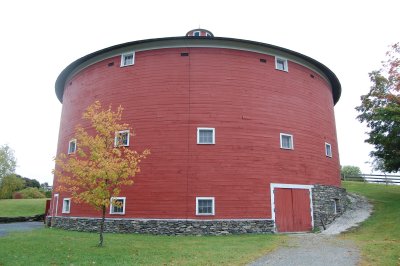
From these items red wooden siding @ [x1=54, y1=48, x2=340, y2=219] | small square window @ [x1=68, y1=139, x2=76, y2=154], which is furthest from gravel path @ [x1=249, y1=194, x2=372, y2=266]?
small square window @ [x1=68, y1=139, x2=76, y2=154]

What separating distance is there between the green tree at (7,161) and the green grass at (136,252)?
41449 mm

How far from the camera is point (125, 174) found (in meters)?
13.0

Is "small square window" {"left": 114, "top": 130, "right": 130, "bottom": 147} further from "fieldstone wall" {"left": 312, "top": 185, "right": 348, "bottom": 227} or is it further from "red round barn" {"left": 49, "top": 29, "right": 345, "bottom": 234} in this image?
"fieldstone wall" {"left": 312, "top": 185, "right": 348, "bottom": 227}

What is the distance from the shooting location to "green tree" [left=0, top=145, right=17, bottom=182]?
49531mm

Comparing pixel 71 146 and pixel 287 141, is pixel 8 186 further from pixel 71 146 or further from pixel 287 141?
pixel 287 141

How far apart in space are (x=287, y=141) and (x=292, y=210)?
12.7 feet

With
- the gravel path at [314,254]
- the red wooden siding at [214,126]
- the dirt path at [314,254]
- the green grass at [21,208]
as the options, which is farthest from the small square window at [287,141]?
the green grass at [21,208]

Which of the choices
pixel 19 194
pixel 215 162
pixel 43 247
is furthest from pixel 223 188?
pixel 19 194

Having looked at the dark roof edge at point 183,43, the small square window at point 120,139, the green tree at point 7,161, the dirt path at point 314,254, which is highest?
the dark roof edge at point 183,43

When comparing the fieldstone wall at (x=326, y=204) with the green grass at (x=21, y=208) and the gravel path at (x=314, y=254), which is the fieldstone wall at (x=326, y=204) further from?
the green grass at (x=21, y=208)

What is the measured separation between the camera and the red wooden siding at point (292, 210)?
18.1 metres

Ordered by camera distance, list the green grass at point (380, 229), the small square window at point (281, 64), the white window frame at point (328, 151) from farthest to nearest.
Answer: the white window frame at point (328, 151) → the small square window at point (281, 64) → the green grass at point (380, 229)

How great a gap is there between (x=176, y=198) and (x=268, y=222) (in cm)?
484

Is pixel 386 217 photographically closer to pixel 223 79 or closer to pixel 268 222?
pixel 268 222
